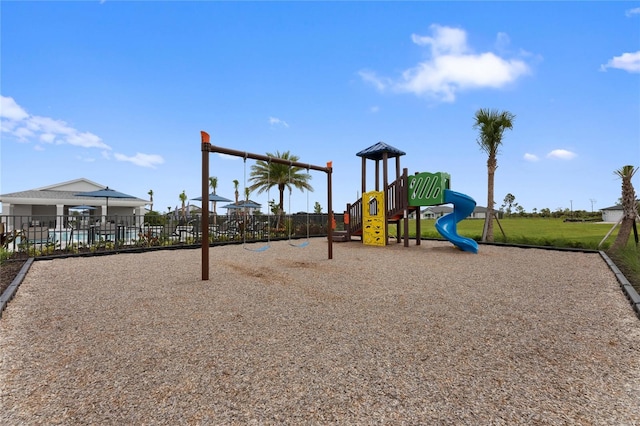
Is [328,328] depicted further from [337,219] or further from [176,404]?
[337,219]

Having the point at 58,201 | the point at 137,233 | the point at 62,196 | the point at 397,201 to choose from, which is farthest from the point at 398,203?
the point at 62,196

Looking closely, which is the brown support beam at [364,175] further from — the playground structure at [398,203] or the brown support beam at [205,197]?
the brown support beam at [205,197]

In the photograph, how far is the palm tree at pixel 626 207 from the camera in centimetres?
1102

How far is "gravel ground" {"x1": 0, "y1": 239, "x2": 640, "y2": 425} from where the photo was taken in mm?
2293

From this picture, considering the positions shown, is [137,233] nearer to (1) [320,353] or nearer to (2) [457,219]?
(2) [457,219]

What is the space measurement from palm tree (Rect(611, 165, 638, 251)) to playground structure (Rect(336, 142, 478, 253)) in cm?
489

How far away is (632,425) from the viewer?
214 cm

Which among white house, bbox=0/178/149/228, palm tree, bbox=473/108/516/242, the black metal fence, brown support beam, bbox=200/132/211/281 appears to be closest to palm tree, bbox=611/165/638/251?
palm tree, bbox=473/108/516/242

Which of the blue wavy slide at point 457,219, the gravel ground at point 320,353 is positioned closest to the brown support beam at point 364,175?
the blue wavy slide at point 457,219

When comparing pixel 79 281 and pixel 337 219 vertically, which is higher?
pixel 337 219

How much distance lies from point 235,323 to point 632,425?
3.57 m

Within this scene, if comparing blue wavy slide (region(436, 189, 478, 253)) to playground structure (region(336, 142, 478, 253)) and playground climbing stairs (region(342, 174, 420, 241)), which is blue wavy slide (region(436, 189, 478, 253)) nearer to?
playground structure (region(336, 142, 478, 253))

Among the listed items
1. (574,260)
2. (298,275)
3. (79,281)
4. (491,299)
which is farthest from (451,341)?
(574,260)

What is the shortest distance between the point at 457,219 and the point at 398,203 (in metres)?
2.19
